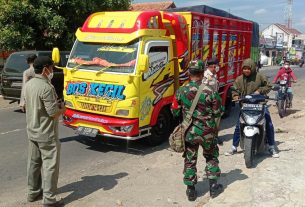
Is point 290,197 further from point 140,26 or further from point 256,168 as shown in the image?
point 140,26

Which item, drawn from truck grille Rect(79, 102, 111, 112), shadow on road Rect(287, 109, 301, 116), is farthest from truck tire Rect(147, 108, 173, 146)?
shadow on road Rect(287, 109, 301, 116)

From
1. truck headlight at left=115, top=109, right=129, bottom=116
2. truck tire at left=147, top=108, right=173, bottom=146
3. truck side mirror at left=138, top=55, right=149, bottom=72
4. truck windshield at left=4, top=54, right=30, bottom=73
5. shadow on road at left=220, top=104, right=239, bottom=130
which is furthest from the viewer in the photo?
truck windshield at left=4, top=54, right=30, bottom=73

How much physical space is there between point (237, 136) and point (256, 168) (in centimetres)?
91

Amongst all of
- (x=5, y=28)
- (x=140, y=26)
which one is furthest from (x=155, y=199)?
(x=5, y=28)

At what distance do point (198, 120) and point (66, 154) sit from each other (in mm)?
3462

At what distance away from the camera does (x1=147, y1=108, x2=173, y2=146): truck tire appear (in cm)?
768

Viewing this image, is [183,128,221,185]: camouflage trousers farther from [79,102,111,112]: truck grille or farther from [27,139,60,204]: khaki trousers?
[79,102,111,112]: truck grille

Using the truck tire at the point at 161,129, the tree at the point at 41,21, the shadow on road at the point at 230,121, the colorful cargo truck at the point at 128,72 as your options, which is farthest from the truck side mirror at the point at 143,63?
the tree at the point at 41,21

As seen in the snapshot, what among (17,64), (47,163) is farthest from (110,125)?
(17,64)

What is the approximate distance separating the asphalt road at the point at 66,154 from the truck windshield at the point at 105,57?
5.24ft

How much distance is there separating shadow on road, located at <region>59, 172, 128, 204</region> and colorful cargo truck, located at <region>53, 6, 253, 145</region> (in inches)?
47.4

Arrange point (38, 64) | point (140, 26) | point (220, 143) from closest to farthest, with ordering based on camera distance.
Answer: point (38, 64) < point (140, 26) < point (220, 143)

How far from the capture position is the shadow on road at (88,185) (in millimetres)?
5133

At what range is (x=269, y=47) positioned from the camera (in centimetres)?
6744
